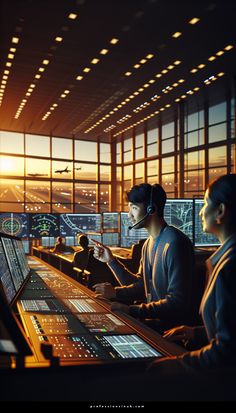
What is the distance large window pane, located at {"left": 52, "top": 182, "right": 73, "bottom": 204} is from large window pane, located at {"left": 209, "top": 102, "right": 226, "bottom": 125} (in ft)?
20.3

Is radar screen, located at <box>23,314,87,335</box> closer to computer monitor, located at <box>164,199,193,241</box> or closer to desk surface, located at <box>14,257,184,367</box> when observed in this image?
desk surface, located at <box>14,257,184,367</box>

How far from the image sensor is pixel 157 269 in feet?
6.11

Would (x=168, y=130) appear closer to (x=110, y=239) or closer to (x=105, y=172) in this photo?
(x=105, y=172)

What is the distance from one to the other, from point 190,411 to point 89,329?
2.41 ft

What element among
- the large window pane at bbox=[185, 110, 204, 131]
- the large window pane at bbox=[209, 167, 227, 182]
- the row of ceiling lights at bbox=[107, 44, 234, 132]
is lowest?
the large window pane at bbox=[209, 167, 227, 182]

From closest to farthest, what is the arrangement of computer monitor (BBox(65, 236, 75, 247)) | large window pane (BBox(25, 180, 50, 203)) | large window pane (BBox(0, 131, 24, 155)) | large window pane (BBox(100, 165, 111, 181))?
1. computer monitor (BBox(65, 236, 75, 247))
2. large window pane (BBox(0, 131, 24, 155))
3. large window pane (BBox(25, 180, 50, 203))
4. large window pane (BBox(100, 165, 111, 181))

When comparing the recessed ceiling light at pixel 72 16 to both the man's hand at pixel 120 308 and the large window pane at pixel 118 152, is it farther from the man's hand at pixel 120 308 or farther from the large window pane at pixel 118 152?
the large window pane at pixel 118 152

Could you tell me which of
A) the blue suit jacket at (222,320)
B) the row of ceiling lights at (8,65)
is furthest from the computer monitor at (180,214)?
the row of ceiling lights at (8,65)

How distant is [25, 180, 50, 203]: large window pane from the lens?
1320 centimetres

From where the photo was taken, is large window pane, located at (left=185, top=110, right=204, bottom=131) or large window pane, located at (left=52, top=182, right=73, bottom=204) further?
large window pane, located at (left=52, top=182, right=73, bottom=204)

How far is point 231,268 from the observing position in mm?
899

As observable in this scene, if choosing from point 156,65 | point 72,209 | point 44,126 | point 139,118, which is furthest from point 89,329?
point 72,209

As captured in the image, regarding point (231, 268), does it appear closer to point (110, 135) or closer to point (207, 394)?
point (207, 394)

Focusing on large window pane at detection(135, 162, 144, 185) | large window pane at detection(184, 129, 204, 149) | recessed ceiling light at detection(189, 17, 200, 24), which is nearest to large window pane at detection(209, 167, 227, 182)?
large window pane at detection(184, 129, 204, 149)
